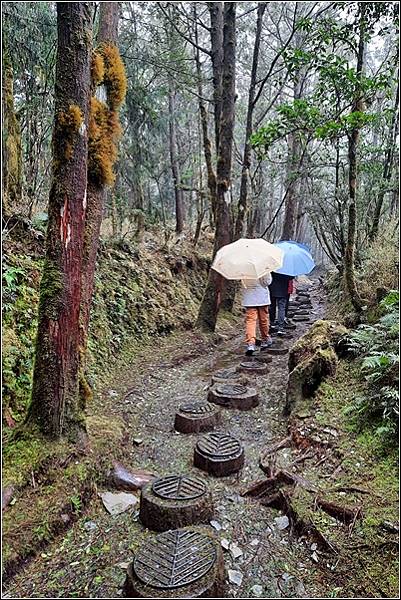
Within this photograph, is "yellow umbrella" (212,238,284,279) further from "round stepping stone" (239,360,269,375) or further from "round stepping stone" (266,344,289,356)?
"round stepping stone" (266,344,289,356)

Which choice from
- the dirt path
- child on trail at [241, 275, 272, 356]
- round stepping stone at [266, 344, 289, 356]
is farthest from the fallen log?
round stepping stone at [266, 344, 289, 356]

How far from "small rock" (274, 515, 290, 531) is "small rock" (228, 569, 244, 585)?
540mm

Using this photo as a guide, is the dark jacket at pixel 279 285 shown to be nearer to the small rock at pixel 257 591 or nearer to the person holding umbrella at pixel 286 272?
the person holding umbrella at pixel 286 272

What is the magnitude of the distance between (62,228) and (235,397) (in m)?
3.08

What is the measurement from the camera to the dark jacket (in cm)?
864

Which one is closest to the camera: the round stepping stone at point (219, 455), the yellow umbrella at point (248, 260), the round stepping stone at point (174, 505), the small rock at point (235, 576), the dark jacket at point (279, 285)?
the small rock at point (235, 576)

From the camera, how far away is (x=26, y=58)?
6.45 metres

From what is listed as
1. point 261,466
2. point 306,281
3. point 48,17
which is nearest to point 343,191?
point 48,17

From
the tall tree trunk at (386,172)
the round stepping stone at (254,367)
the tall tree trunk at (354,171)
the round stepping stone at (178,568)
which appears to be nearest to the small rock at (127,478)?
the round stepping stone at (178,568)

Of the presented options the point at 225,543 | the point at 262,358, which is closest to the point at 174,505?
the point at 225,543

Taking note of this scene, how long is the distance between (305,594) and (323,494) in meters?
0.79

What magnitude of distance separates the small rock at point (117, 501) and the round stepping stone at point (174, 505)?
20 centimetres

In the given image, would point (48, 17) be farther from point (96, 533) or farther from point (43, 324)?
point (96, 533)

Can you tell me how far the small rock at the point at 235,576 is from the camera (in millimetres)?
2805
